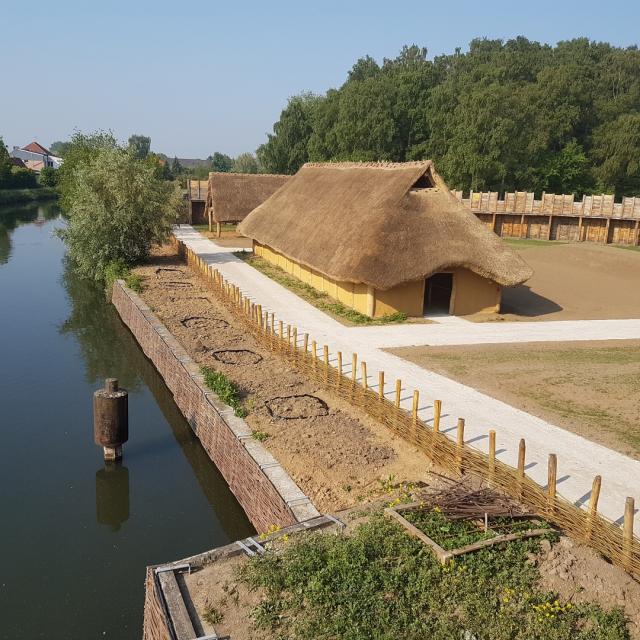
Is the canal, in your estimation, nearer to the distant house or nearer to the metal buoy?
the metal buoy

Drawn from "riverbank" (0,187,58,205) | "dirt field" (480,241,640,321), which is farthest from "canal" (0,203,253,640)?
"riverbank" (0,187,58,205)

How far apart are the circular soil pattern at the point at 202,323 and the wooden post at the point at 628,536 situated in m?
13.6

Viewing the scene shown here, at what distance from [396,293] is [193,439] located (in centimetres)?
910

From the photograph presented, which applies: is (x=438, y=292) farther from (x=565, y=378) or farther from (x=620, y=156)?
(x=620, y=156)


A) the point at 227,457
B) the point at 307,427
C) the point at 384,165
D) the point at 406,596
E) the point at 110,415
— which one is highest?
the point at 384,165

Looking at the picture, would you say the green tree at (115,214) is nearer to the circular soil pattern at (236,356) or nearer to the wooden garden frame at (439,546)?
the circular soil pattern at (236,356)

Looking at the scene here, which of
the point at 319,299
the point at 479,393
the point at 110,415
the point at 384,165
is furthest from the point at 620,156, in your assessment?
the point at 110,415

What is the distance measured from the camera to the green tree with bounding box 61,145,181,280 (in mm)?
28203

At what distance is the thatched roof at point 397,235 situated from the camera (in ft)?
65.7

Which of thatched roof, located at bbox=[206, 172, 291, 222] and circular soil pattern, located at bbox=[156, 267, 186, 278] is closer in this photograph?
circular soil pattern, located at bbox=[156, 267, 186, 278]

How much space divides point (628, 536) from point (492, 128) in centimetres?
4555

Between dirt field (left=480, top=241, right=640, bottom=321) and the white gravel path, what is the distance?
1537mm

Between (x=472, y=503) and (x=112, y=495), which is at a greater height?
(x=472, y=503)

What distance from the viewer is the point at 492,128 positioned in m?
48.0
